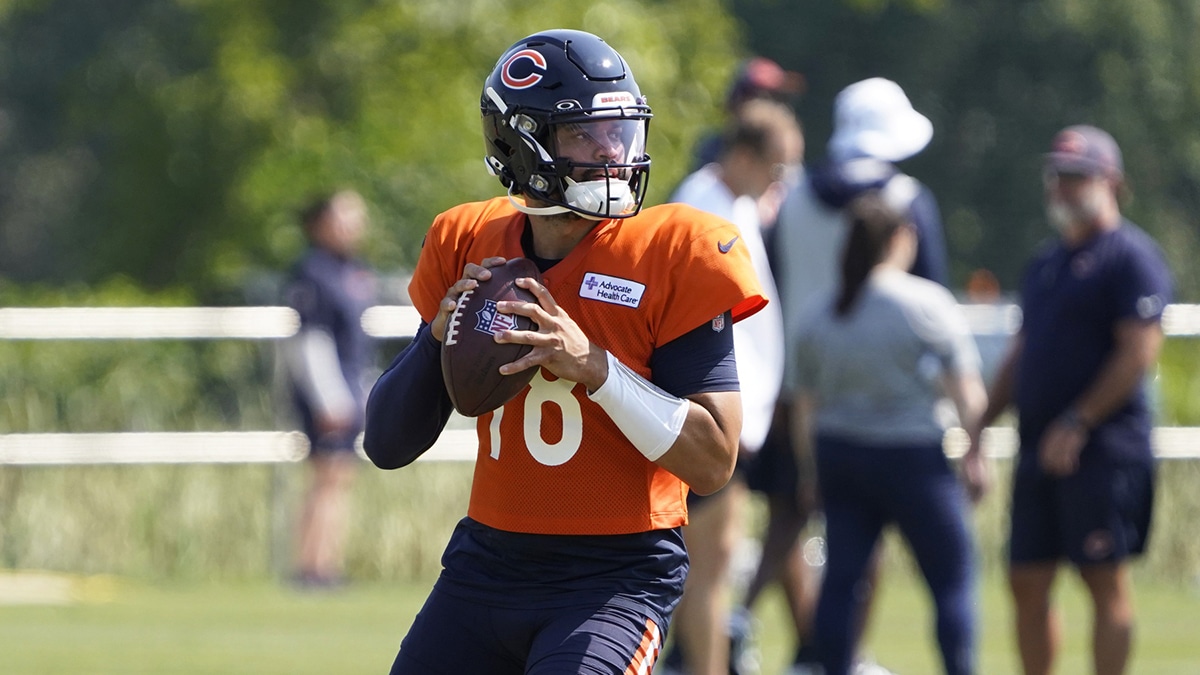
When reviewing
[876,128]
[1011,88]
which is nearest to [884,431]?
[876,128]

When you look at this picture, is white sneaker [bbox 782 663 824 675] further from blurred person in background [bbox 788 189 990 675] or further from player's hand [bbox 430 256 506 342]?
player's hand [bbox 430 256 506 342]

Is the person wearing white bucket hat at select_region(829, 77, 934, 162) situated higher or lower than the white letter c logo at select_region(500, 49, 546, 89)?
lower

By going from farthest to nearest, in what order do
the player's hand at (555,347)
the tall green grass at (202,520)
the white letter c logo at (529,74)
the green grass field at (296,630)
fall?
the tall green grass at (202,520) < the green grass field at (296,630) < the white letter c logo at (529,74) < the player's hand at (555,347)

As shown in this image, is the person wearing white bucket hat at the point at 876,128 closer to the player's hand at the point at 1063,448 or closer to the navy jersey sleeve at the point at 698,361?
the player's hand at the point at 1063,448

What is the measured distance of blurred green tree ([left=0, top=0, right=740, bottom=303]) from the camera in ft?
58.7

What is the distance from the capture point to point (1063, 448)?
6.80 m

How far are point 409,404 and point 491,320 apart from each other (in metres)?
0.38

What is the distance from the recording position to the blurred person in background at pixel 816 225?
7.78 m

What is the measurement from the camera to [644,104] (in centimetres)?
409

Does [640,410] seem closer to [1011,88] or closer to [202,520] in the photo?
[202,520]

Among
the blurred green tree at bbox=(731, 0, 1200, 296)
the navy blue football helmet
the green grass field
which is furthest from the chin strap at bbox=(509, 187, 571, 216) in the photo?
the blurred green tree at bbox=(731, 0, 1200, 296)

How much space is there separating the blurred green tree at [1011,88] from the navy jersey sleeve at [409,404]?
100 feet

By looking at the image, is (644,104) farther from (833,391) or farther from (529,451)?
(833,391)

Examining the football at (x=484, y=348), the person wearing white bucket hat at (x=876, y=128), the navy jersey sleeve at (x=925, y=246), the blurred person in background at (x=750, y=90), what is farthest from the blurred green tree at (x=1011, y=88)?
the football at (x=484, y=348)
